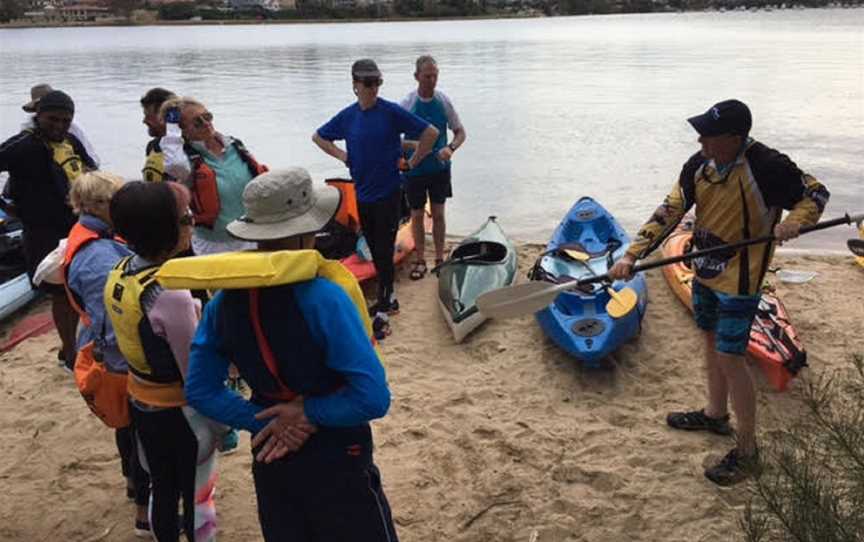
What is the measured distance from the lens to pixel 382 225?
5355 mm

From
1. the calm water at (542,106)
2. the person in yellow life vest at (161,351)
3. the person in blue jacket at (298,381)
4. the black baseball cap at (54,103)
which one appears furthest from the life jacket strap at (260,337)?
the calm water at (542,106)

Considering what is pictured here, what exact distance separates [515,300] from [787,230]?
4.14 ft

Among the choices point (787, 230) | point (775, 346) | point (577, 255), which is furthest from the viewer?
point (577, 255)

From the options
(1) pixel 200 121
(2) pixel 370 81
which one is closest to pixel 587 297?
(2) pixel 370 81

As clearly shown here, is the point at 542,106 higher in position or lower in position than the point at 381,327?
lower

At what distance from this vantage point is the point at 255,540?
11.4ft

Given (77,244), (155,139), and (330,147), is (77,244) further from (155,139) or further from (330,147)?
(330,147)

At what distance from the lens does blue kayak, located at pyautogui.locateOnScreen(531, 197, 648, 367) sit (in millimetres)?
4871

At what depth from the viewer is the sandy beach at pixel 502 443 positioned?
354 centimetres

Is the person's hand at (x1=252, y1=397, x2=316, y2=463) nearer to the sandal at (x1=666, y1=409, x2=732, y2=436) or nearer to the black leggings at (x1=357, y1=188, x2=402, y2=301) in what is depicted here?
the sandal at (x1=666, y1=409, x2=732, y2=436)

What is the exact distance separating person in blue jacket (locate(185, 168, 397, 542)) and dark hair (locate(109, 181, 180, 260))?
466 mm

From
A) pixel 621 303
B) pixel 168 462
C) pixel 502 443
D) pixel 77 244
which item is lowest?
pixel 502 443

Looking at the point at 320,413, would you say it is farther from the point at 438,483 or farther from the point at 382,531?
the point at 438,483

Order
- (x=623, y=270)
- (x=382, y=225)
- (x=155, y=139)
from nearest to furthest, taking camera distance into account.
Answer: (x=623, y=270), (x=155, y=139), (x=382, y=225)
